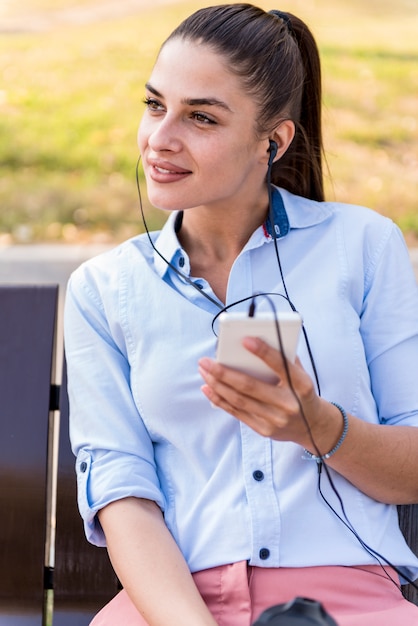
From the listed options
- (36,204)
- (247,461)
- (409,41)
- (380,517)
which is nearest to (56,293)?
(247,461)

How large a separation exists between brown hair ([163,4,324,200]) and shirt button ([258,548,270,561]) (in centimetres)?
87

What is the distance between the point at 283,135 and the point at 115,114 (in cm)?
652

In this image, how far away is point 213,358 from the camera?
2.00 metres

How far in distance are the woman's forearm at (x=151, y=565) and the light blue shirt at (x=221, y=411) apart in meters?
0.04

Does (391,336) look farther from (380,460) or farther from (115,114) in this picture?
(115,114)

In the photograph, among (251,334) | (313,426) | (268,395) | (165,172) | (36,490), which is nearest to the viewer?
(251,334)

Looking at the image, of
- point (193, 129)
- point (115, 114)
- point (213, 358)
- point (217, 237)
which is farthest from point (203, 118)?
point (115, 114)

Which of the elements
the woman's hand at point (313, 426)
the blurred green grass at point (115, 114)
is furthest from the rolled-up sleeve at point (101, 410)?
the blurred green grass at point (115, 114)

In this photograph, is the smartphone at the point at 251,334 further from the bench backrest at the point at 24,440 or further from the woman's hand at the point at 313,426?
the bench backrest at the point at 24,440

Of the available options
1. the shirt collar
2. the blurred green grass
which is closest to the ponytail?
the shirt collar

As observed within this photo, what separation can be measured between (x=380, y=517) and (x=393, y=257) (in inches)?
21.5

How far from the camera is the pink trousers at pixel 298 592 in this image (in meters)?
1.88

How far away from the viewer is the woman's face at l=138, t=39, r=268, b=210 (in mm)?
1987

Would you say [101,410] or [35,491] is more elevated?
[101,410]
